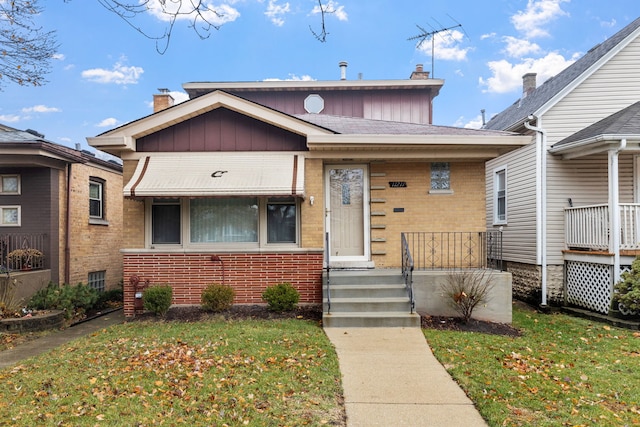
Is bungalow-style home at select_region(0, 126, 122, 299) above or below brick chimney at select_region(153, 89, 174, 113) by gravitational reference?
below

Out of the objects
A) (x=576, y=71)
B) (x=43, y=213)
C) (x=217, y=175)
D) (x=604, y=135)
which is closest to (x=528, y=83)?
(x=576, y=71)

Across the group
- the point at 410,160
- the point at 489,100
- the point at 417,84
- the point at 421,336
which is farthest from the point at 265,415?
the point at 489,100

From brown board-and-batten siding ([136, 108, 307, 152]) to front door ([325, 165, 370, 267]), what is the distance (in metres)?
1.16

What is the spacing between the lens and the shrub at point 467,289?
26.4 ft

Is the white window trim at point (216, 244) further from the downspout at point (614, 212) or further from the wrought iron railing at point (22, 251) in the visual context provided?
the downspout at point (614, 212)

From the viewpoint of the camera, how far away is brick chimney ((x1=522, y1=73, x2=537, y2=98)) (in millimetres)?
15805

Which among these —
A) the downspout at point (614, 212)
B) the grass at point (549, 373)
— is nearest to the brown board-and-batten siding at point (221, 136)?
the grass at point (549, 373)

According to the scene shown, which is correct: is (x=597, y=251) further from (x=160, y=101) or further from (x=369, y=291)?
(x=160, y=101)

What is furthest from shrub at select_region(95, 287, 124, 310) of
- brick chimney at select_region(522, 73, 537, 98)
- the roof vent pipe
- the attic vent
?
brick chimney at select_region(522, 73, 537, 98)

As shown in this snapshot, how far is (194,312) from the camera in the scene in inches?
342

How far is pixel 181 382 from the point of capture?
Answer: 4.87 m

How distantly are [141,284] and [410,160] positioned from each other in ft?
20.7

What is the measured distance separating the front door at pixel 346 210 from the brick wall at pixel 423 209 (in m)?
0.27

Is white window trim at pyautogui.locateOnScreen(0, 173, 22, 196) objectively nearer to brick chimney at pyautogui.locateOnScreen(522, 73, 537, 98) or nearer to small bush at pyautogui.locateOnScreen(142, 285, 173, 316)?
small bush at pyautogui.locateOnScreen(142, 285, 173, 316)
